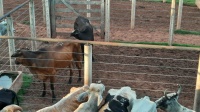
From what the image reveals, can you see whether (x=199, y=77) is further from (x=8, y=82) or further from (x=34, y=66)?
(x=8, y=82)

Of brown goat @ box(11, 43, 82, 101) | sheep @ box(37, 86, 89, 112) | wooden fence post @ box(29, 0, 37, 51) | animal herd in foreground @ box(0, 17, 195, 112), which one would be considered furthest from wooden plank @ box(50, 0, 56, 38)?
sheep @ box(37, 86, 89, 112)

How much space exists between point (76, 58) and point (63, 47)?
2.13 feet

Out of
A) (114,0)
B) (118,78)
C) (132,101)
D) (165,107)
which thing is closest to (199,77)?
(165,107)

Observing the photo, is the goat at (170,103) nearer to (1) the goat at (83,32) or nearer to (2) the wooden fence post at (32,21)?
→ (1) the goat at (83,32)

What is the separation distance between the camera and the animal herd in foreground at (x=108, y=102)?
18.1 ft

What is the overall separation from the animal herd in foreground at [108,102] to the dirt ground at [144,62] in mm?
863

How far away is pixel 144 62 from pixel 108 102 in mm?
5112

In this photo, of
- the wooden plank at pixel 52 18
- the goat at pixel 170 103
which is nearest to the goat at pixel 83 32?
the wooden plank at pixel 52 18

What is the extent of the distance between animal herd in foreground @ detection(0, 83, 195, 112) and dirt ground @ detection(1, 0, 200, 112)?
86 centimetres

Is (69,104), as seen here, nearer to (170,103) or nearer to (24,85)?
(170,103)

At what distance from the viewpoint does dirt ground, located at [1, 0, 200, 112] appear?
855 centimetres

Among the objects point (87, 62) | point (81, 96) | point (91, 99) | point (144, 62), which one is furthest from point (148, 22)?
point (91, 99)

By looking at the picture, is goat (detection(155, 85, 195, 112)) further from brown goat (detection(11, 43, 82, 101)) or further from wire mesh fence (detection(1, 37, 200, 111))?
brown goat (detection(11, 43, 82, 101))

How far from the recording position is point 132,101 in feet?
18.4
